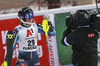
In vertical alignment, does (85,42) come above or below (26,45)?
above

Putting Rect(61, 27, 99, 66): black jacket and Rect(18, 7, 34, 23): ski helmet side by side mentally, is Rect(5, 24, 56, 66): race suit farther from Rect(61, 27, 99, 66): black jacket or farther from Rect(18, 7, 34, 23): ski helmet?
Rect(61, 27, 99, 66): black jacket

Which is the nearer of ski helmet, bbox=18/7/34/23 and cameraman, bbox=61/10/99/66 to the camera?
cameraman, bbox=61/10/99/66

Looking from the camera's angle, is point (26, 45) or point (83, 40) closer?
point (83, 40)

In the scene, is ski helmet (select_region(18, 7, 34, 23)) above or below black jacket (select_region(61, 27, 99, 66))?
above

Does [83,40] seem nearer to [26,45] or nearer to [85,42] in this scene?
[85,42]

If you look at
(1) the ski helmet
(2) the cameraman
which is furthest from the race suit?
(2) the cameraman

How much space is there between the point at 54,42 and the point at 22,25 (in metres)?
1.32

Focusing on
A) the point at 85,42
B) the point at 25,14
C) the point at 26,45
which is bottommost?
the point at 26,45

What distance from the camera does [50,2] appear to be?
22.4ft

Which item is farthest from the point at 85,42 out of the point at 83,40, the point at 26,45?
the point at 26,45

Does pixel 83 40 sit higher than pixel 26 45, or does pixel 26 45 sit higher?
pixel 83 40

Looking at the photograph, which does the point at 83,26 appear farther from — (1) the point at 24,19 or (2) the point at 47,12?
(2) the point at 47,12

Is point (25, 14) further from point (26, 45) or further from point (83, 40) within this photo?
point (83, 40)

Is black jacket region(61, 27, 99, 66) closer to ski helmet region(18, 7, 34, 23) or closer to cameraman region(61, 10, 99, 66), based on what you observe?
cameraman region(61, 10, 99, 66)
